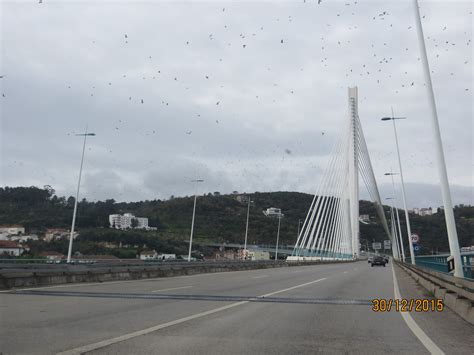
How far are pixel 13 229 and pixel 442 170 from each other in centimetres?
4980

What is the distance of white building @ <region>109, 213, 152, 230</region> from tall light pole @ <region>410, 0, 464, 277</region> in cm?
6244

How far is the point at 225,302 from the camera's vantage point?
13.2 m

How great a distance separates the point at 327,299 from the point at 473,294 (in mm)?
5041

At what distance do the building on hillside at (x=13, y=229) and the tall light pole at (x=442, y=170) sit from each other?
47.7 m

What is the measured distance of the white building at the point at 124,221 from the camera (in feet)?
247

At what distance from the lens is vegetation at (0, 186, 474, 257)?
56.8 m

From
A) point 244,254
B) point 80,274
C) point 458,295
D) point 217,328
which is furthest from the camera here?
point 244,254

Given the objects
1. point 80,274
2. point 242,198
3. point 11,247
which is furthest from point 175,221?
point 80,274

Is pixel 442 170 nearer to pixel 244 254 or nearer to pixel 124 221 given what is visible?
pixel 244 254

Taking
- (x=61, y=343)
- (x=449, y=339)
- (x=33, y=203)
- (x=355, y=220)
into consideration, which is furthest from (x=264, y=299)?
(x=355, y=220)

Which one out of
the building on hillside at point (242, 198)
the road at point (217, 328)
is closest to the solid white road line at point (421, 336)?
the road at point (217, 328)

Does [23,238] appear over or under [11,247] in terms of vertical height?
over

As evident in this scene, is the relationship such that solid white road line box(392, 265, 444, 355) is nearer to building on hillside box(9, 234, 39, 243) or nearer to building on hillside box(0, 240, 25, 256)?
building on hillside box(0, 240, 25, 256)

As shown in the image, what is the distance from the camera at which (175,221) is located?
317ft
